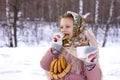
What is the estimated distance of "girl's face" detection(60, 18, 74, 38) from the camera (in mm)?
2488

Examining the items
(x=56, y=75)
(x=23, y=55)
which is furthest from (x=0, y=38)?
(x=56, y=75)

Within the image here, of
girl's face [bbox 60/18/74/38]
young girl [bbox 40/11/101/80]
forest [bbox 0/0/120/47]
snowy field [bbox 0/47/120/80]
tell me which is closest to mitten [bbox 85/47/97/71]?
young girl [bbox 40/11/101/80]

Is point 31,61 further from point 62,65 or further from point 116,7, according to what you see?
point 116,7

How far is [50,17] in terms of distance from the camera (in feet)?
77.5

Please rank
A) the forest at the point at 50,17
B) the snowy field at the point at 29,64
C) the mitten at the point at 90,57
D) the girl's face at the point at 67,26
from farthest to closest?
the forest at the point at 50,17, the snowy field at the point at 29,64, the girl's face at the point at 67,26, the mitten at the point at 90,57

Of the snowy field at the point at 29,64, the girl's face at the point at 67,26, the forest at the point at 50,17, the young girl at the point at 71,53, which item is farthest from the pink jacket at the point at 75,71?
the forest at the point at 50,17

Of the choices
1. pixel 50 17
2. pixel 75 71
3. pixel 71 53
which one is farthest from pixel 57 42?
pixel 50 17

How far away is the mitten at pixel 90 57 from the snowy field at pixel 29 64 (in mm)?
2512

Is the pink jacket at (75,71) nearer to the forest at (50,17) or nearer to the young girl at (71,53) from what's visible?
the young girl at (71,53)

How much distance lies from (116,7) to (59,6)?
3554mm

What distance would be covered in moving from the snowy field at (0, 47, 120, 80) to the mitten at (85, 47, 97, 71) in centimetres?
251

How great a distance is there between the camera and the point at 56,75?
8.25 ft

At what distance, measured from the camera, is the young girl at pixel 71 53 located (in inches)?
95.7

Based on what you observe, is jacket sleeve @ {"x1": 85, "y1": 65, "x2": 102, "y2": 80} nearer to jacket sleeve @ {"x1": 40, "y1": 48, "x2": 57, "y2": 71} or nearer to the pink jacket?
the pink jacket
